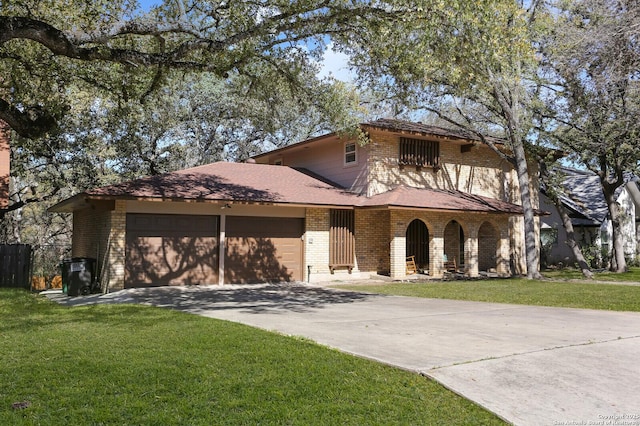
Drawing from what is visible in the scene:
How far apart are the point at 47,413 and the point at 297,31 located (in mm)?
9727

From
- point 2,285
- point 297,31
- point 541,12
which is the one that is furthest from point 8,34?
point 541,12

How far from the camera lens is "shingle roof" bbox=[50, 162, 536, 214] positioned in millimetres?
16484

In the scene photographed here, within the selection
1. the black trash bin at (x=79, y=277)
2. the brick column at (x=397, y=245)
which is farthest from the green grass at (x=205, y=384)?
the brick column at (x=397, y=245)

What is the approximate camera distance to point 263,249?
Result: 1881 centimetres

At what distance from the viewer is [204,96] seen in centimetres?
2952

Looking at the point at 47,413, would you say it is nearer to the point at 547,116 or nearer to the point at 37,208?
the point at 547,116

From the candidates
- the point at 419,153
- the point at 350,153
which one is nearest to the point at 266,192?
the point at 350,153

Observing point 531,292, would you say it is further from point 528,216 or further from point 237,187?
point 237,187

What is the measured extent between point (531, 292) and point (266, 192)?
9446 mm

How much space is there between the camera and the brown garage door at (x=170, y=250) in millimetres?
16422

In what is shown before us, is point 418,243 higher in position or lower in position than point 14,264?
higher

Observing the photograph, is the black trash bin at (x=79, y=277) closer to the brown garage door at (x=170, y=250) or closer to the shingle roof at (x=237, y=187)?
the brown garage door at (x=170, y=250)

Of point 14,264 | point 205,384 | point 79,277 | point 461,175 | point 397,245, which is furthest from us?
point 461,175

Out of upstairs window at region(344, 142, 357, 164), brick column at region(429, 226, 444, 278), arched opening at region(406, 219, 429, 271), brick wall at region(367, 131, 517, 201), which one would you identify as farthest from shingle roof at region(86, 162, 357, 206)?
arched opening at region(406, 219, 429, 271)
